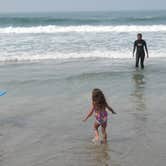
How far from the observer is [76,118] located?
8375mm

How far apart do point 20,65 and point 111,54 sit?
200 inches

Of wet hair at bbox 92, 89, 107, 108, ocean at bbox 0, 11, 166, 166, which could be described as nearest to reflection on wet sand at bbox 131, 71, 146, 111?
ocean at bbox 0, 11, 166, 166

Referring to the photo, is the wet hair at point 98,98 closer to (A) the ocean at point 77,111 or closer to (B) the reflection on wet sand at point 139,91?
(A) the ocean at point 77,111

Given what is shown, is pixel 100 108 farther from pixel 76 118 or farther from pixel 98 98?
pixel 76 118

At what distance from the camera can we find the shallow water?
20.6 ft

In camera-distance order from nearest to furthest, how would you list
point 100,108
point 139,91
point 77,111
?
point 100,108 → point 77,111 → point 139,91

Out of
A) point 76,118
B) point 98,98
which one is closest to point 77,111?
point 76,118

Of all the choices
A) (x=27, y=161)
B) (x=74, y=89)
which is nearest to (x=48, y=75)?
(x=74, y=89)

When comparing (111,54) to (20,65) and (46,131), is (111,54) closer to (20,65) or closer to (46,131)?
(20,65)

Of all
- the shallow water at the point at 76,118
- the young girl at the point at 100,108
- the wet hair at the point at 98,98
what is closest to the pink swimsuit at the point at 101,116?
A: the young girl at the point at 100,108

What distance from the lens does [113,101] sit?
9.82 metres

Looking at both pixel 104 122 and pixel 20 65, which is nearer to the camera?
pixel 104 122

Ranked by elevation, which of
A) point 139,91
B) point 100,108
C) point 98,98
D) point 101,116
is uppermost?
point 98,98

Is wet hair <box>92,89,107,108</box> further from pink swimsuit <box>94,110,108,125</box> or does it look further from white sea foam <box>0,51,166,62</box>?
white sea foam <box>0,51,166,62</box>
